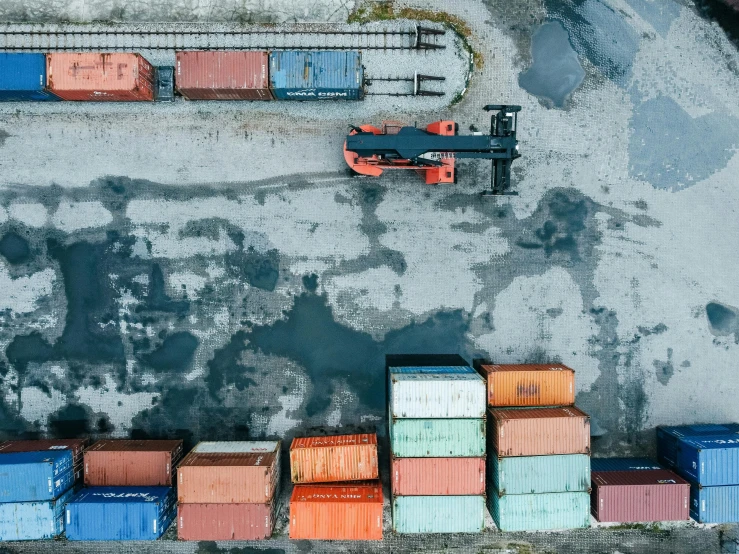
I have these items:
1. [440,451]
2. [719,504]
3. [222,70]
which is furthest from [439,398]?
[222,70]

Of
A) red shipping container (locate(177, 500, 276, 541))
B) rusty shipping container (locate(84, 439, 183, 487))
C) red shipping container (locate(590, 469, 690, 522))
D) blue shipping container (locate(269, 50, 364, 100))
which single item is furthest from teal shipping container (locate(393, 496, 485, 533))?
blue shipping container (locate(269, 50, 364, 100))

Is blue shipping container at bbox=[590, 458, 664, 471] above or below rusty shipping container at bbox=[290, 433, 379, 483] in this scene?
below

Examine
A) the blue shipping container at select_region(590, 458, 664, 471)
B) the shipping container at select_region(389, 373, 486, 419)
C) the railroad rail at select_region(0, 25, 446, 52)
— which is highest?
the railroad rail at select_region(0, 25, 446, 52)

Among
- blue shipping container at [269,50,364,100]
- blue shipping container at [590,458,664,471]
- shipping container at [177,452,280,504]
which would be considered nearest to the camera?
shipping container at [177,452,280,504]

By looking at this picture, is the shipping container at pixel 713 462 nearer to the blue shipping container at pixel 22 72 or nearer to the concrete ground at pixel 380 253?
the concrete ground at pixel 380 253

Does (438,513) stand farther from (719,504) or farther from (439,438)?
(719,504)

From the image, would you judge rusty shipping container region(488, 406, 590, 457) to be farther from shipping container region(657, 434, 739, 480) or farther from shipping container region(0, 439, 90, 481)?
shipping container region(0, 439, 90, 481)
